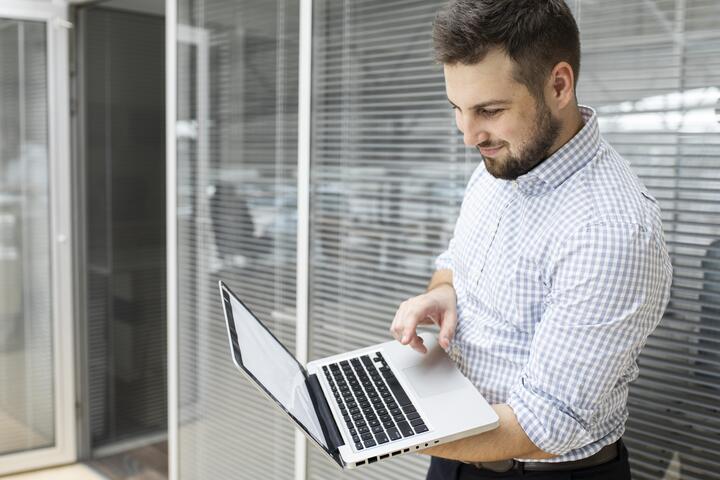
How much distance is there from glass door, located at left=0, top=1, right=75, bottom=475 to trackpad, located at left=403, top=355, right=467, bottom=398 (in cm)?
283

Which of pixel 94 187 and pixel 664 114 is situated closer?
pixel 664 114

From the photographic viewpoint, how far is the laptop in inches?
40.6

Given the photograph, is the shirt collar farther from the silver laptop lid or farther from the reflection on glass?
the reflection on glass

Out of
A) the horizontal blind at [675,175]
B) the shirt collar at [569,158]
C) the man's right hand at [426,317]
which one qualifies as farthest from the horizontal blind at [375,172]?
the shirt collar at [569,158]

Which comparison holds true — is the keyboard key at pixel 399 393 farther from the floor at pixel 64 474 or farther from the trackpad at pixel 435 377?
the floor at pixel 64 474

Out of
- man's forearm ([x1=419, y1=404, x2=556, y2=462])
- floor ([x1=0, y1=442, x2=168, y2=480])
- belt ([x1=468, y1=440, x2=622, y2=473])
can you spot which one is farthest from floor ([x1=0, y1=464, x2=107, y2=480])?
man's forearm ([x1=419, y1=404, x2=556, y2=462])

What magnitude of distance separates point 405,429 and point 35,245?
307 cm

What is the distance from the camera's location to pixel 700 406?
1446 mm

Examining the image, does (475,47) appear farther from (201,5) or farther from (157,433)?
(157,433)

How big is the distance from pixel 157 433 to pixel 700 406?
2.66 meters

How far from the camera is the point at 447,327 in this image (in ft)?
4.26

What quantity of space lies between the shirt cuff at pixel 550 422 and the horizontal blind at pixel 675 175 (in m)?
0.51

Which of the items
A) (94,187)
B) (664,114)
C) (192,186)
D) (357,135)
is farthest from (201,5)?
(664,114)

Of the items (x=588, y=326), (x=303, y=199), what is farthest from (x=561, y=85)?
(x=303, y=199)
